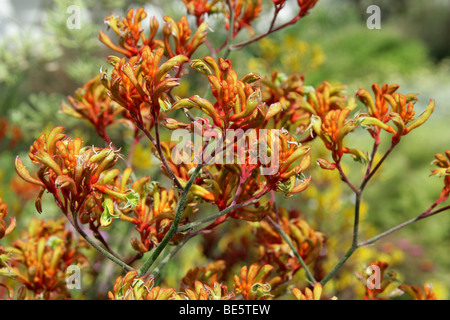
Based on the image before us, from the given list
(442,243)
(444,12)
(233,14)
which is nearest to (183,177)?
(233,14)

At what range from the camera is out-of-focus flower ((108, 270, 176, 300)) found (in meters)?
0.55

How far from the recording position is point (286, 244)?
31.9 inches

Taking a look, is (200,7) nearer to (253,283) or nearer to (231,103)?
(231,103)

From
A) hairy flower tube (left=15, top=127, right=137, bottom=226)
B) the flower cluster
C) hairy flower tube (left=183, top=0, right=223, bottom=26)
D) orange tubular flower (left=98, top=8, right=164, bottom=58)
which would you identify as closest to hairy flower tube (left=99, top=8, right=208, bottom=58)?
orange tubular flower (left=98, top=8, right=164, bottom=58)

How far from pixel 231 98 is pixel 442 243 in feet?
11.9

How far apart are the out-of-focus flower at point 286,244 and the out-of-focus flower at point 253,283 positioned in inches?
3.3

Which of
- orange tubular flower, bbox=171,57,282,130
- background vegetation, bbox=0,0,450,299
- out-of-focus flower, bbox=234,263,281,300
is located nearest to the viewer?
orange tubular flower, bbox=171,57,282,130

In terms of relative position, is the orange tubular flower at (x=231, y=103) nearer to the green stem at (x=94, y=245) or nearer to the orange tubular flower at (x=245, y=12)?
the green stem at (x=94, y=245)

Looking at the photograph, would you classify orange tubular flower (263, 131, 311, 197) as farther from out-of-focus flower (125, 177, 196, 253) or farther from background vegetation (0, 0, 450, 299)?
background vegetation (0, 0, 450, 299)

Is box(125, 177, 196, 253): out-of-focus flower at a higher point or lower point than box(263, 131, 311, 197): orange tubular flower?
lower

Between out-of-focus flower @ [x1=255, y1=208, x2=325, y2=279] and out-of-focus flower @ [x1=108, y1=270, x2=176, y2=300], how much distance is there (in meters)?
0.29

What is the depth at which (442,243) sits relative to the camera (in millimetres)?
3623

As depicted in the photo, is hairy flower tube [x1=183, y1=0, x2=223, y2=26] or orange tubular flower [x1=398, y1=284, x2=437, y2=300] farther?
hairy flower tube [x1=183, y1=0, x2=223, y2=26]

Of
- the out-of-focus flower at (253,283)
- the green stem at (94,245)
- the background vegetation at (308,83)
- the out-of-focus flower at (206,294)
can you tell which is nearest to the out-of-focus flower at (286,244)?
the out-of-focus flower at (253,283)
